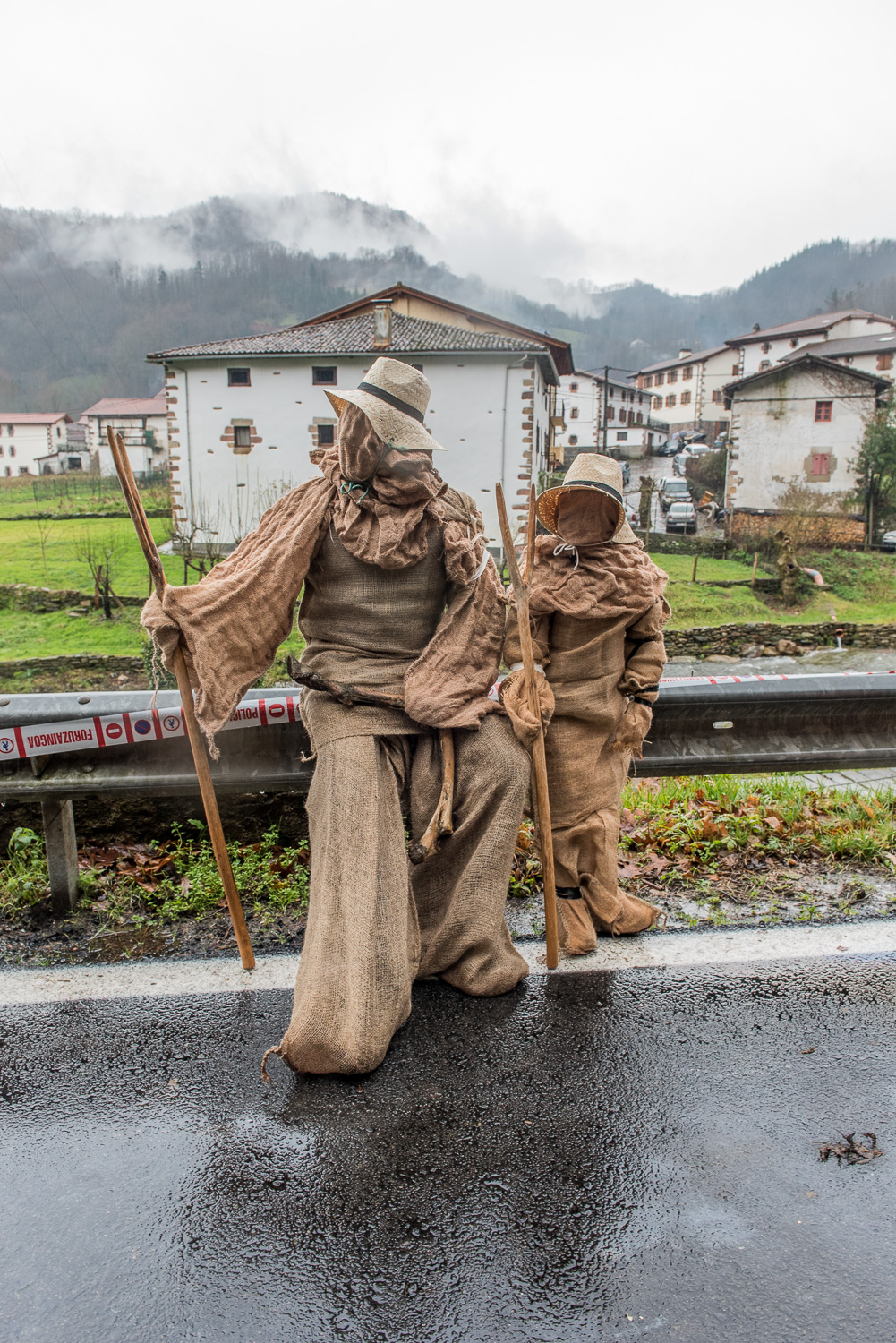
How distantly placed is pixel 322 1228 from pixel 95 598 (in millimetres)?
32587

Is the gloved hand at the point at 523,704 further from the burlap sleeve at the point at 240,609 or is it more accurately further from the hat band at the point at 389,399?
the hat band at the point at 389,399

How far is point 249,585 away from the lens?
294 centimetres

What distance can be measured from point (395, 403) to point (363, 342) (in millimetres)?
37192

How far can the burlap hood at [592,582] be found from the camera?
10.5ft

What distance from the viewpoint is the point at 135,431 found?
238 feet

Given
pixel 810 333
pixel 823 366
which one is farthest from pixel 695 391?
pixel 823 366

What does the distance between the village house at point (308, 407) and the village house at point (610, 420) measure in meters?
46.2

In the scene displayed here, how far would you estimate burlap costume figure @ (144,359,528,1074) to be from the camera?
2760 mm

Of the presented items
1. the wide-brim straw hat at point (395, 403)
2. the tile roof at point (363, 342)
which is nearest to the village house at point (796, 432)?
the tile roof at point (363, 342)

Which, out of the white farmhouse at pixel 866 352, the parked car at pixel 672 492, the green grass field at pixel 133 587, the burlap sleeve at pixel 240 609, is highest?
the white farmhouse at pixel 866 352

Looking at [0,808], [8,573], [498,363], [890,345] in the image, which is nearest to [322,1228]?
[0,808]

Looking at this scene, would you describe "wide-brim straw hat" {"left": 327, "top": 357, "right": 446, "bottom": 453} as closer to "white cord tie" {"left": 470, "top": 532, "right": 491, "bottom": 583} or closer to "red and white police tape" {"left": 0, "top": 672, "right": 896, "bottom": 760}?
"white cord tie" {"left": 470, "top": 532, "right": 491, "bottom": 583}

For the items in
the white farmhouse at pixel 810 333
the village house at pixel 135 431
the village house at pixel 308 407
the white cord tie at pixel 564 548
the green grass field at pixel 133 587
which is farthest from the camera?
the white farmhouse at pixel 810 333

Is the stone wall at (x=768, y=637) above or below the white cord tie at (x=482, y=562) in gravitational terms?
below
